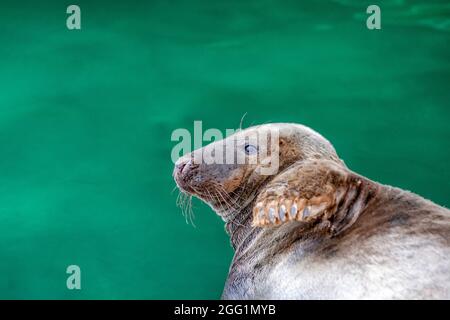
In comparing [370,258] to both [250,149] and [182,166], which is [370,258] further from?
[182,166]

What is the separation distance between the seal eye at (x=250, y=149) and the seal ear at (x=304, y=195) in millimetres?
613

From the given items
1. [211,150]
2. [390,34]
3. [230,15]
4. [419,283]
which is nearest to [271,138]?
[211,150]

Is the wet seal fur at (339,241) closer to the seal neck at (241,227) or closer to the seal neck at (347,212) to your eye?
the seal neck at (347,212)

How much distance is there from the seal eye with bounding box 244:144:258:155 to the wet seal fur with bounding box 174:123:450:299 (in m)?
0.16

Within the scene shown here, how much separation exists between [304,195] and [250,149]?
0.84 metres

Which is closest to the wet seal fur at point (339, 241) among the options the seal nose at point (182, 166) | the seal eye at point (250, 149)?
the seal eye at point (250, 149)

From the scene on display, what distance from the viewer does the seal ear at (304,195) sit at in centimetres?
249

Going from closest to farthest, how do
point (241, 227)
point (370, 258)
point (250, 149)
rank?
1. point (370, 258)
2. point (250, 149)
3. point (241, 227)

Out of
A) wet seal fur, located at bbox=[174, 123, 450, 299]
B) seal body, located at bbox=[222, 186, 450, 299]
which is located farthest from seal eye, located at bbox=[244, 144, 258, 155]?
seal body, located at bbox=[222, 186, 450, 299]

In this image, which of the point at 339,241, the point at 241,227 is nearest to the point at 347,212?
the point at 339,241

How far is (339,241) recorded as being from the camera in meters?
2.62

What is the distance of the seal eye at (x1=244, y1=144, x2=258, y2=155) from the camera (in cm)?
326
